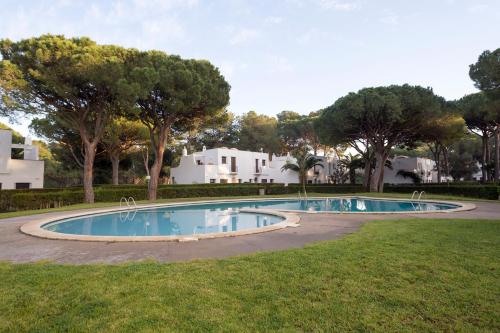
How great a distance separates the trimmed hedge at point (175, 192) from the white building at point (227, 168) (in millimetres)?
6554

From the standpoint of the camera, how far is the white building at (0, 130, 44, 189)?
76.6 feet

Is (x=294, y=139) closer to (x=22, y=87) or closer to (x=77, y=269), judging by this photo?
(x=22, y=87)

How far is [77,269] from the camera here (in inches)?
190

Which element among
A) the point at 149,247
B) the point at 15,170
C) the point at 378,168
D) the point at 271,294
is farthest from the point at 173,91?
the point at 378,168

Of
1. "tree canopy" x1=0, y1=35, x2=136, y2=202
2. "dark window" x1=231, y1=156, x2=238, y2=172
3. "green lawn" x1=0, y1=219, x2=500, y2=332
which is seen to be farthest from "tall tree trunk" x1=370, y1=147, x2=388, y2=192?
"green lawn" x1=0, y1=219, x2=500, y2=332

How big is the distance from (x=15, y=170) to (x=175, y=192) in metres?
12.5

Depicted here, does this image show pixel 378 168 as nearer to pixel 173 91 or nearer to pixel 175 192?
pixel 175 192

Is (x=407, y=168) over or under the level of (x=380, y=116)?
under

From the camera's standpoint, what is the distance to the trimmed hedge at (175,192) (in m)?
18.5

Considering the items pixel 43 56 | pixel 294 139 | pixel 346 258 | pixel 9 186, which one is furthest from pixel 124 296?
pixel 294 139

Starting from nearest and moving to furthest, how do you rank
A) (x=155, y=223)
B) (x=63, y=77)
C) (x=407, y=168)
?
(x=155, y=223) < (x=63, y=77) < (x=407, y=168)

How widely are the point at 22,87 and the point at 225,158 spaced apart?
71.4 ft

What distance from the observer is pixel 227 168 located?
36.6 m

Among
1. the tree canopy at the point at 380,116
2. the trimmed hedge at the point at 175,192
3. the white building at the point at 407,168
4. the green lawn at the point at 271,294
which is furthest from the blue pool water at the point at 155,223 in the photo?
the white building at the point at 407,168
